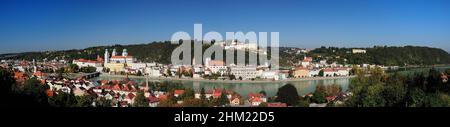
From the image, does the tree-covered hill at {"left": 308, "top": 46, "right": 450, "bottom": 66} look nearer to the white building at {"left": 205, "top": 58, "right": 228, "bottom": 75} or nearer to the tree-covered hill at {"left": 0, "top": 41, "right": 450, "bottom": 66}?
the tree-covered hill at {"left": 0, "top": 41, "right": 450, "bottom": 66}

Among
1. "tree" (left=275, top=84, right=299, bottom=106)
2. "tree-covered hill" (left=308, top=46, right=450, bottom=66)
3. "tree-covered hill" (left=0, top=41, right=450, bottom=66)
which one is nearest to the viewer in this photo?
"tree" (left=275, top=84, right=299, bottom=106)

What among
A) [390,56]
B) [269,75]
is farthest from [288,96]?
[390,56]

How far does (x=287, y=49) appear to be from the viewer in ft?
106

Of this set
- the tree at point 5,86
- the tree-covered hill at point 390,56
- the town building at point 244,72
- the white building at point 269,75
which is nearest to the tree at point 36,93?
the tree at point 5,86

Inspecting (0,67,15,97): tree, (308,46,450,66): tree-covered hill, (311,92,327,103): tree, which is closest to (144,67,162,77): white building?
(311,92,327,103): tree

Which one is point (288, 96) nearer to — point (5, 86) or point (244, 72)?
point (5, 86)

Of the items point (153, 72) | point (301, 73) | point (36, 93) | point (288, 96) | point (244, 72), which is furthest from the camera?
point (153, 72)

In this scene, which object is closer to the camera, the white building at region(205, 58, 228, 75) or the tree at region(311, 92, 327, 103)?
the tree at region(311, 92, 327, 103)

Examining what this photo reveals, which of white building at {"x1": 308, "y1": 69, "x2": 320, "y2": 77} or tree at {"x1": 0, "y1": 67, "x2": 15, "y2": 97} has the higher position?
tree at {"x1": 0, "y1": 67, "x2": 15, "y2": 97}

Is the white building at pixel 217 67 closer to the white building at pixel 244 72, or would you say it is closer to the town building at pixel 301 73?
the white building at pixel 244 72

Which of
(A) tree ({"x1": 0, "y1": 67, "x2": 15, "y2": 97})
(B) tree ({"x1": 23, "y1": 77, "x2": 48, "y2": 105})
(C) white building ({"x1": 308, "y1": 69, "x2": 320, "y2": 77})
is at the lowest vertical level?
(C) white building ({"x1": 308, "y1": 69, "x2": 320, "y2": 77})
